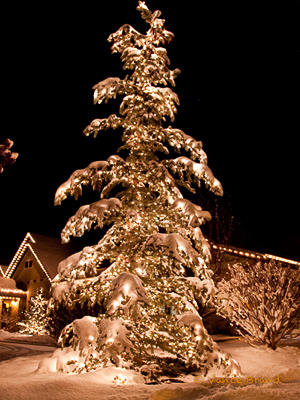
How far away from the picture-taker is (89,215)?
23.1 ft

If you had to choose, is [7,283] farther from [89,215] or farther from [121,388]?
[121,388]

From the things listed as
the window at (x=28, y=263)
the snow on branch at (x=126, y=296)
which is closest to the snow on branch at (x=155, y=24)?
the snow on branch at (x=126, y=296)

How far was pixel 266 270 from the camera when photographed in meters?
11.2

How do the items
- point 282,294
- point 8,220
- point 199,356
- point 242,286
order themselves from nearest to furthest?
1. point 199,356
2. point 282,294
3. point 242,286
4. point 8,220

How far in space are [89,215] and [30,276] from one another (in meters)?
22.7

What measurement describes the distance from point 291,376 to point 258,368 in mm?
1424

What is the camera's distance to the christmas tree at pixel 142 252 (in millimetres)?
6184

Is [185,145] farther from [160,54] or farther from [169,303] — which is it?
[169,303]

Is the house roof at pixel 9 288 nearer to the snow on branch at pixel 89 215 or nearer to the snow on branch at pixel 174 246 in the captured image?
the snow on branch at pixel 89 215

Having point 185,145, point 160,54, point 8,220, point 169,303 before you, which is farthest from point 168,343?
point 8,220

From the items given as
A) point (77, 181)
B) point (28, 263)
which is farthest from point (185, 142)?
point (28, 263)

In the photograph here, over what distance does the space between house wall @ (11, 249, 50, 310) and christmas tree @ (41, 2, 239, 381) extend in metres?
19.9

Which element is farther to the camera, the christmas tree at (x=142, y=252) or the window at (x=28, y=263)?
the window at (x=28, y=263)

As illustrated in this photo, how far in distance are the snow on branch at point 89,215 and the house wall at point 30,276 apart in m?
20.1
